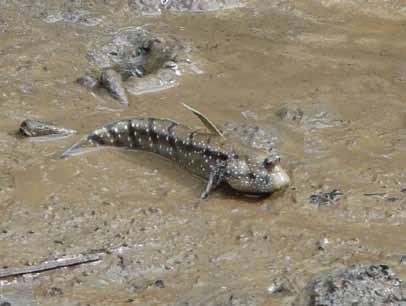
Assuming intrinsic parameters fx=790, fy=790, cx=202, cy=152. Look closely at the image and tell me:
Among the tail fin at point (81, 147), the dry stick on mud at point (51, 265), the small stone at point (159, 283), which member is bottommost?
the dry stick on mud at point (51, 265)

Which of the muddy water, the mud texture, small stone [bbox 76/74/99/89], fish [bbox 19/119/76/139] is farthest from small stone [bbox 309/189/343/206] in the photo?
the mud texture

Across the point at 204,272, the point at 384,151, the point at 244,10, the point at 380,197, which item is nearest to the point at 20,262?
the point at 204,272

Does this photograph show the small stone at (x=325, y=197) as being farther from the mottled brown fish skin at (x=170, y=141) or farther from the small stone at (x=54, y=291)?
the small stone at (x=54, y=291)

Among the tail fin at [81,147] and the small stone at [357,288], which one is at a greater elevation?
the small stone at [357,288]

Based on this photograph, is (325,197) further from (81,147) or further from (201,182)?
(81,147)

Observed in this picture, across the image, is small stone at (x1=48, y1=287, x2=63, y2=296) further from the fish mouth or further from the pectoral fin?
the fish mouth

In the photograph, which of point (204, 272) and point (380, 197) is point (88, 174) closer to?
point (204, 272)

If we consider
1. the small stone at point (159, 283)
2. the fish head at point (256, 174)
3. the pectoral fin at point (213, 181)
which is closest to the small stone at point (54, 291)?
the small stone at point (159, 283)

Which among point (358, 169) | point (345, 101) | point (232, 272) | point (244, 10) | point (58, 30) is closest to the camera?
point (232, 272)
